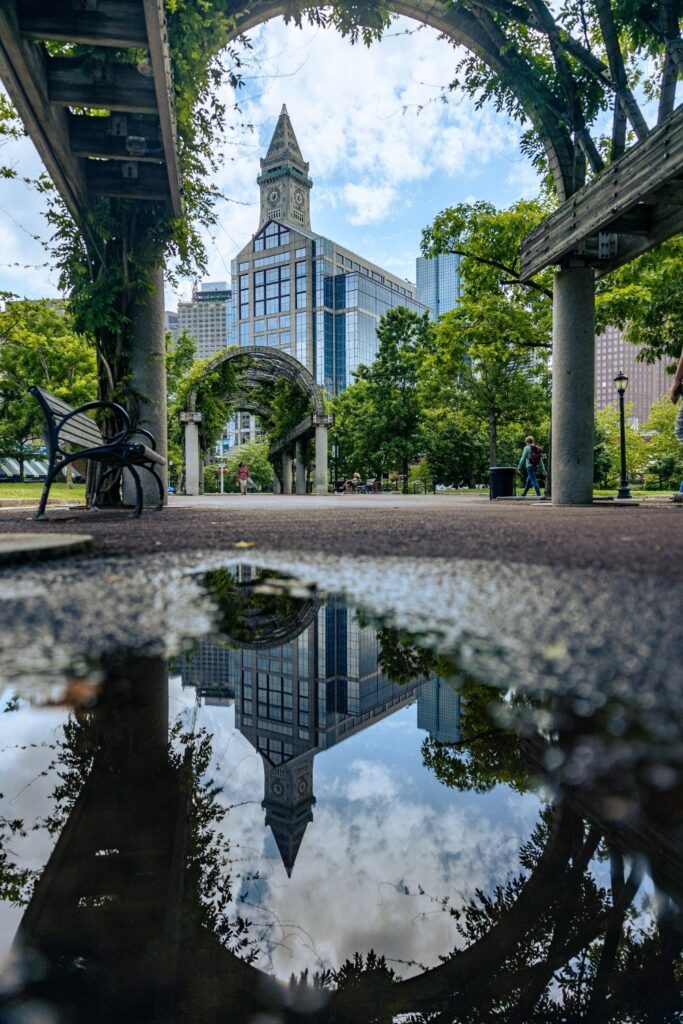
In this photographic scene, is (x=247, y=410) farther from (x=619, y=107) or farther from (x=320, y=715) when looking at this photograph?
(x=320, y=715)

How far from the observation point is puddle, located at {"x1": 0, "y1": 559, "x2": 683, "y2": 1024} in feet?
1.75

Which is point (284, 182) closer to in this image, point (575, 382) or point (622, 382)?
point (622, 382)

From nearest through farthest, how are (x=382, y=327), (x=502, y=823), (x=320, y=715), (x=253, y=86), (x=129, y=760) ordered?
(x=502, y=823), (x=129, y=760), (x=320, y=715), (x=253, y=86), (x=382, y=327)

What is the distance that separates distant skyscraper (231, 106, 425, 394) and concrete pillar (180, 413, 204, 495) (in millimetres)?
79759

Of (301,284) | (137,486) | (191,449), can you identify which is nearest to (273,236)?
(301,284)

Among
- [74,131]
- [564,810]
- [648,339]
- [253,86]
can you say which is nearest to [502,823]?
[564,810]

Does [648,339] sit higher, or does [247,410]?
[247,410]

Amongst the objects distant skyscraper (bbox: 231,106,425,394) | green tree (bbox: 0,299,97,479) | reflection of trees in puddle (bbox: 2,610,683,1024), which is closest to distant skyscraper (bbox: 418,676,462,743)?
reflection of trees in puddle (bbox: 2,610,683,1024)

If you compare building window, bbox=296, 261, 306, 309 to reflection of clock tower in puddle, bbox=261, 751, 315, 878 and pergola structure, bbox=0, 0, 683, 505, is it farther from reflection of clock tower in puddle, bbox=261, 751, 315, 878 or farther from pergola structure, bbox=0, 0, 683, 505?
reflection of clock tower in puddle, bbox=261, 751, 315, 878

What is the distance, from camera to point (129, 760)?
2.46 feet

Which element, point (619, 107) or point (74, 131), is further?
point (619, 107)

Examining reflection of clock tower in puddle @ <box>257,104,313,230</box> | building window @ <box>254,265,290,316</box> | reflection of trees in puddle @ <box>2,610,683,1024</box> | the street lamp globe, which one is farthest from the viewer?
reflection of clock tower in puddle @ <box>257,104,313,230</box>

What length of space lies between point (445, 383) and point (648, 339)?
14966 mm

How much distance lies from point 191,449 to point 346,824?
29417 millimetres
